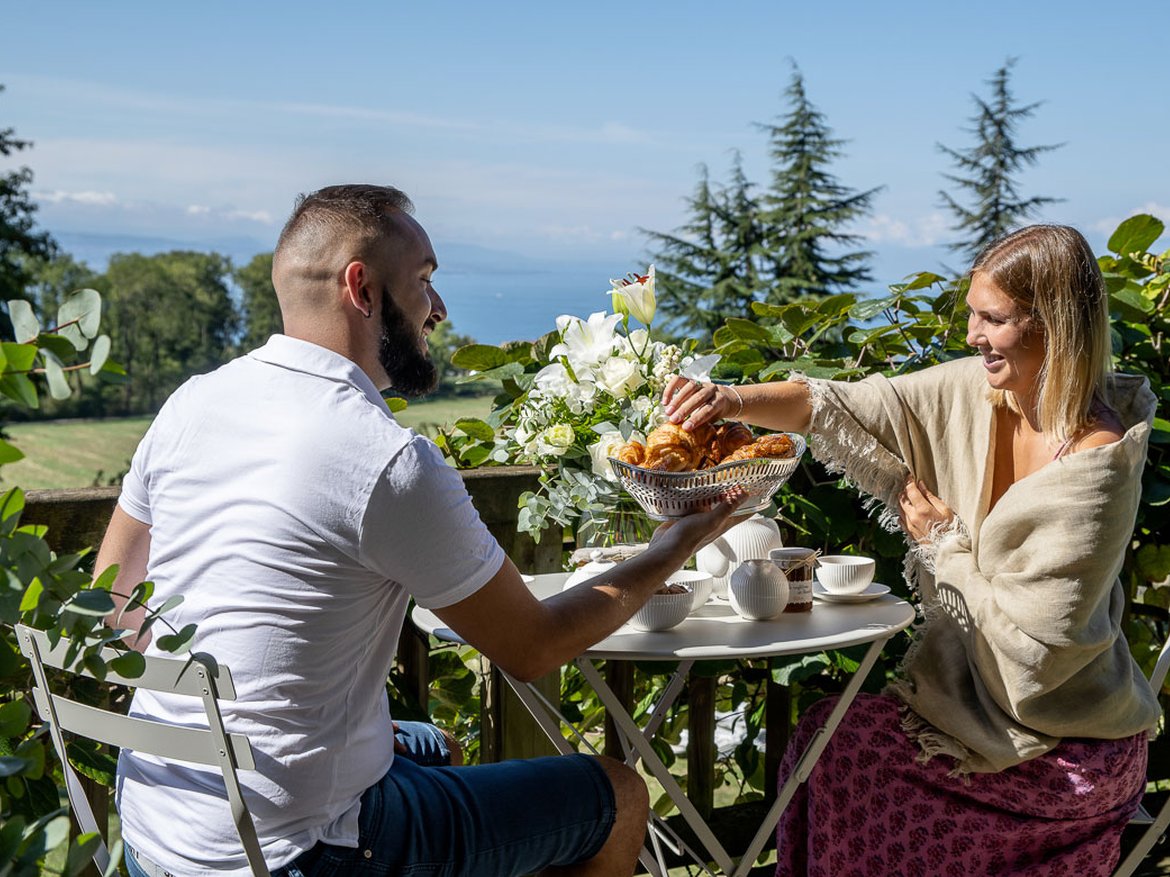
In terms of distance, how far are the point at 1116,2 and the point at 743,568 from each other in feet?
276

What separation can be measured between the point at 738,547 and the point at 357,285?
959 millimetres

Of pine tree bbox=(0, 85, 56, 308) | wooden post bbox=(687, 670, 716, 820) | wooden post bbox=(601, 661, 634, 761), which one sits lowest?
wooden post bbox=(687, 670, 716, 820)

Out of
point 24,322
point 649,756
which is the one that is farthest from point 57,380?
point 649,756

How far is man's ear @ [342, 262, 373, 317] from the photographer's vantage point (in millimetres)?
1586

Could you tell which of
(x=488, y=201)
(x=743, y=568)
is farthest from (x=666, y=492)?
(x=488, y=201)

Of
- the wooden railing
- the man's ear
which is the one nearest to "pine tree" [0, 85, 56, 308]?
the wooden railing

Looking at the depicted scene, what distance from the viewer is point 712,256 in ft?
126

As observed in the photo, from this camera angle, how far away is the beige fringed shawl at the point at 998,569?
201 centimetres

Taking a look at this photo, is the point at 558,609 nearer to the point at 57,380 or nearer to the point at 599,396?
the point at 599,396

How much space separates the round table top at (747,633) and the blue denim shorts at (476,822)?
24cm

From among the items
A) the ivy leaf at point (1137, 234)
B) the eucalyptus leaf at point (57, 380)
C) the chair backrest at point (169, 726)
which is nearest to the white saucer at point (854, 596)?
the chair backrest at point (169, 726)

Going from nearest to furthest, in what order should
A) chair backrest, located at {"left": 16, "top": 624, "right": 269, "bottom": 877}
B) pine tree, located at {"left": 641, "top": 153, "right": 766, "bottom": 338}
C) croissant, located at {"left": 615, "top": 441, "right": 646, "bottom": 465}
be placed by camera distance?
chair backrest, located at {"left": 16, "top": 624, "right": 269, "bottom": 877}
croissant, located at {"left": 615, "top": 441, "right": 646, "bottom": 465}
pine tree, located at {"left": 641, "top": 153, "right": 766, "bottom": 338}

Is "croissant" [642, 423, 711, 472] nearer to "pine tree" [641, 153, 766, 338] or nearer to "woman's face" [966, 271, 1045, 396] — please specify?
"woman's face" [966, 271, 1045, 396]

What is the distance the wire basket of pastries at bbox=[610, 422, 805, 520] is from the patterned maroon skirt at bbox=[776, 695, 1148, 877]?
1.86 ft
